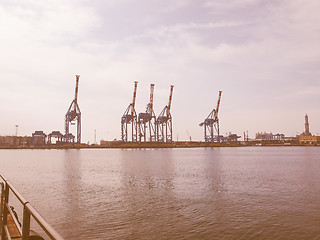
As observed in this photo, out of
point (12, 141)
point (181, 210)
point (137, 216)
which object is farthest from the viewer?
point (12, 141)

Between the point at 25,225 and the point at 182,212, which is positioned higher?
the point at 25,225

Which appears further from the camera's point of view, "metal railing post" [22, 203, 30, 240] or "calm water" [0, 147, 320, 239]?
"calm water" [0, 147, 320, 239]

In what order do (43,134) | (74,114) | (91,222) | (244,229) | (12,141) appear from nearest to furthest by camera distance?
1. (244,229)
2. (91,222)
3. (74,114)
4. (43,134)
5. (12,141)

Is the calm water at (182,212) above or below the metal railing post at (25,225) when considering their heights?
below

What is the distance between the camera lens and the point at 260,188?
68.7ft

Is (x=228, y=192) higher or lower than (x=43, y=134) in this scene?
lower

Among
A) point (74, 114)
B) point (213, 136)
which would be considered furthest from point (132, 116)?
point (213, 136)

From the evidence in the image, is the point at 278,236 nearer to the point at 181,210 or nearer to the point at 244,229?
the point at 244,229

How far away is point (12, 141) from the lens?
195m

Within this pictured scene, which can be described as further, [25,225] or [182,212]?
[182,212]

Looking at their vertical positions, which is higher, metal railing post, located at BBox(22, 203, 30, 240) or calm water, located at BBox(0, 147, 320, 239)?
metal railing post, located at BBox(22, 203, 30, 240)

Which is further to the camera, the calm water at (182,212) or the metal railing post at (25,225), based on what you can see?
the calm water at (182,212)

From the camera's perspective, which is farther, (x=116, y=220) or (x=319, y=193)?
(x=319, y=193)

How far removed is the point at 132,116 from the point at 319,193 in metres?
132
